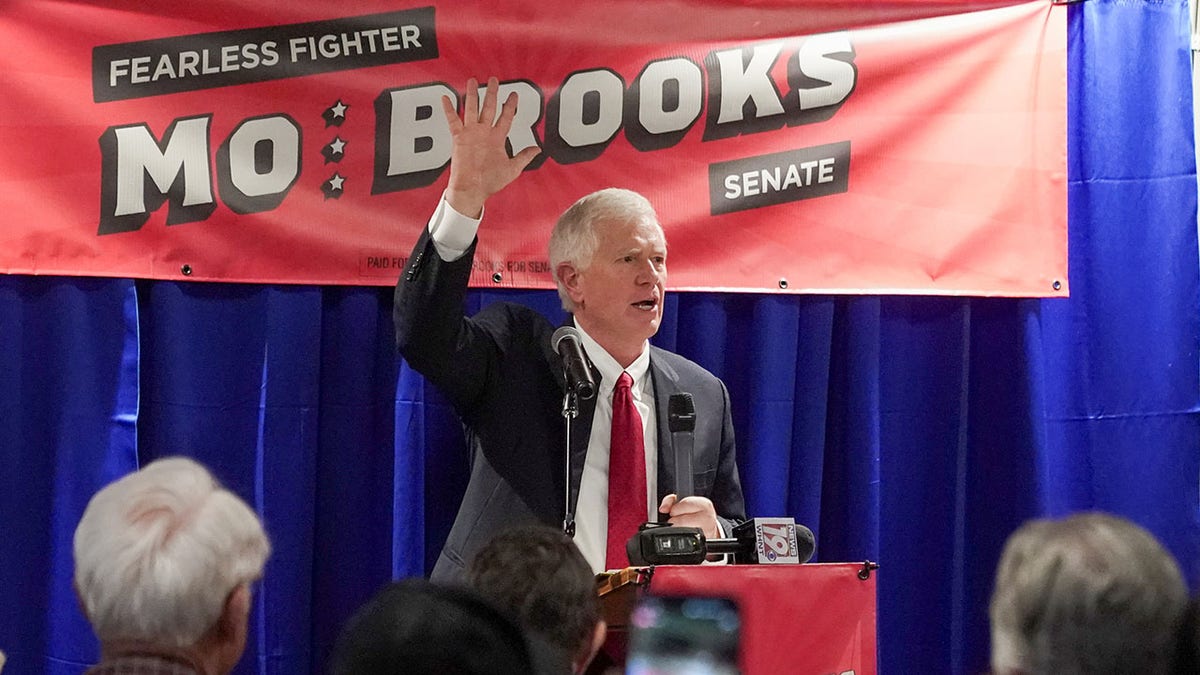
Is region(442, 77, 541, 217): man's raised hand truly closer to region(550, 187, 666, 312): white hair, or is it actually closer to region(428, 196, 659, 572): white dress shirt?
region(428, 196, 659, 572): white dress shirt

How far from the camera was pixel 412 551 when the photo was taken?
11.7 ft

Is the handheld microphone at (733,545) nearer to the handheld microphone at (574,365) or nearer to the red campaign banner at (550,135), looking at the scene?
the handheld microphone at (574,365)

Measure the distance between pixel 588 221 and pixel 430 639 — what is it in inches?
91.1

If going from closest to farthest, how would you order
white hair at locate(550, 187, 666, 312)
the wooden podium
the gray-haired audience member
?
the gray-haired audience member → the wooden podium → white hair at locate(550, 187, 666, 312)

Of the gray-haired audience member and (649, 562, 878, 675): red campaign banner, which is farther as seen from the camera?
(649, 562, 878, 675): red campaign banner

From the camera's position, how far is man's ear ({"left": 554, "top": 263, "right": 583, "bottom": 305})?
→ 11.2ft

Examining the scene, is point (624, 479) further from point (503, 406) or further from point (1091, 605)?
point (1091, 605)

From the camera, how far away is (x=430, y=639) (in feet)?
3.90

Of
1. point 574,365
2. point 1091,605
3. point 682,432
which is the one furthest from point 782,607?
point 1091,605

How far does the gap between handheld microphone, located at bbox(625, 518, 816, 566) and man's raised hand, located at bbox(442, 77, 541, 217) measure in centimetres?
99

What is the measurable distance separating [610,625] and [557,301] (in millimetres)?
1557

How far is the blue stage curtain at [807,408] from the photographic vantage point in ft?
11.3

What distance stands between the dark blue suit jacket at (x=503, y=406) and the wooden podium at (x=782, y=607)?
31.4 inches

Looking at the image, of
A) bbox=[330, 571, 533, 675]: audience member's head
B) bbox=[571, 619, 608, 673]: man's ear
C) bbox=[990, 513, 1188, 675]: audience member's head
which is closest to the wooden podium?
bbox=[571, 619, 608, 673]: man's ear
